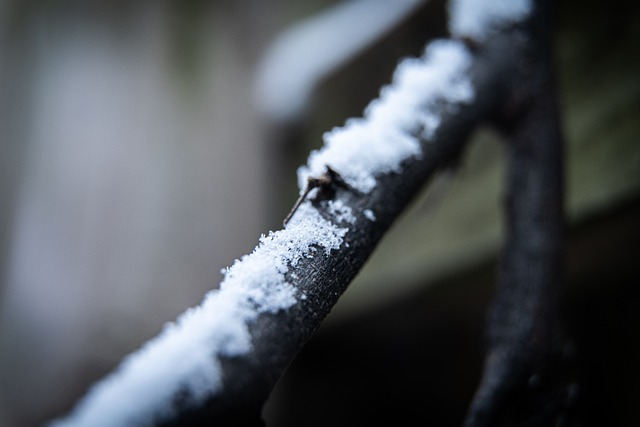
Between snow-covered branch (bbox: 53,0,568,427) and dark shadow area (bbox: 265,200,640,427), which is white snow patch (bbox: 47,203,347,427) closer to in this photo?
snow-covered branch (bbox: 53,0,568,427)

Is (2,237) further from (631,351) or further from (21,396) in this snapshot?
(631,351)

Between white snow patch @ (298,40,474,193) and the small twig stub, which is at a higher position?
white snow patch @ (298,40,474,193)

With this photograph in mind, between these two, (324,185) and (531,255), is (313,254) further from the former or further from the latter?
(531,255)

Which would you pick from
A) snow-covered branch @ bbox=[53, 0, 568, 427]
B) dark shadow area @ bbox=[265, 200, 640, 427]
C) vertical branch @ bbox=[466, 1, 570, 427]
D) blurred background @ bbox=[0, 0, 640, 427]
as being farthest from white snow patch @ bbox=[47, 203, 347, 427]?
blurred background @ bbox=[0, 0, 640, 427]

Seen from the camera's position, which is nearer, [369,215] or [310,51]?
[369,215]

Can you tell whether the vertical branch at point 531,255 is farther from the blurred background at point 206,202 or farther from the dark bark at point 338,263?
the blurred background at point 206,202

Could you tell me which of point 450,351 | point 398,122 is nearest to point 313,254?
point 398,122
